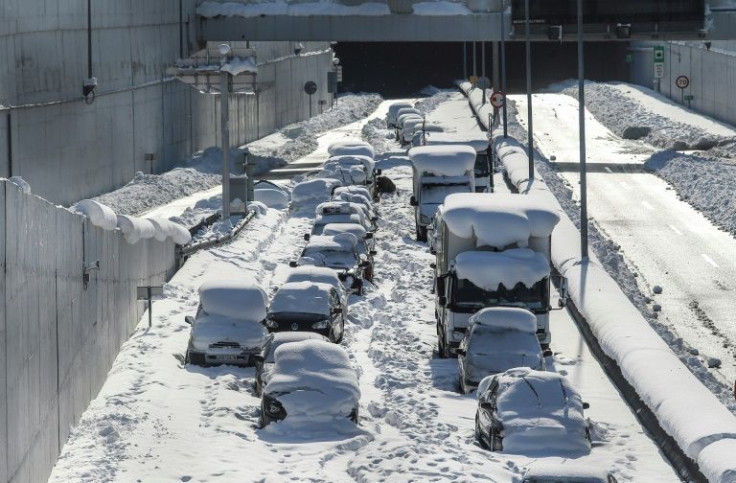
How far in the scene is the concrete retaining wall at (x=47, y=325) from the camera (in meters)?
18.1

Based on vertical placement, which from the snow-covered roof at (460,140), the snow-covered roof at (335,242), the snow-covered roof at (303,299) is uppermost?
the snow-covered roof at (460,140)

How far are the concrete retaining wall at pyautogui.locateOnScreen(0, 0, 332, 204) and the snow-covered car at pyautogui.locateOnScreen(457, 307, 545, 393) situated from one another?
21382mm

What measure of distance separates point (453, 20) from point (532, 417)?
5692cm

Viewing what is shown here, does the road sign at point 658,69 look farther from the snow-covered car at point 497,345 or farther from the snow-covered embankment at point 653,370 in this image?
the snow-covered car at point 497,345

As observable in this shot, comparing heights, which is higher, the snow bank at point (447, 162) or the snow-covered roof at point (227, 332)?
the snow bank at point (447, 162)

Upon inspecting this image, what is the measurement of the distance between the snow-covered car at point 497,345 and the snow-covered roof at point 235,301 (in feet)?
14.7

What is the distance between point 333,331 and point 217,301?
2382 millimetres

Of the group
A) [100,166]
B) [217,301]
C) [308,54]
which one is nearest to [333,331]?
[217,301]

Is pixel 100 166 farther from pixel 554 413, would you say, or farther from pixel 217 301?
pixel 554 413

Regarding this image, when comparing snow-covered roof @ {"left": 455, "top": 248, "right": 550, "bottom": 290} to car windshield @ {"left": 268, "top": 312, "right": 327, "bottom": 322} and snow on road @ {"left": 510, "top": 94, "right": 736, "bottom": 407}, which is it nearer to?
car windshield @ {"left": 268, "top": 312, "right": 327, "bottom": 322}

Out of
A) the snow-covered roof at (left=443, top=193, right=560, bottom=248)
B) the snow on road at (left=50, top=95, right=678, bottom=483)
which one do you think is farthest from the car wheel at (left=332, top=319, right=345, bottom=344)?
the snow-covered roof at (left=443, top=193, right=560, bottom=248)

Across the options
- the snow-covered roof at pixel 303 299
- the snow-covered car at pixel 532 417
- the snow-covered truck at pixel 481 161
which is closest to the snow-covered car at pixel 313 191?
the snow-covered truck at pixel 481 161

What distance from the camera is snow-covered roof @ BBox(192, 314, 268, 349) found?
30.1 metres

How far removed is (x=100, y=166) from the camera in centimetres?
5925
